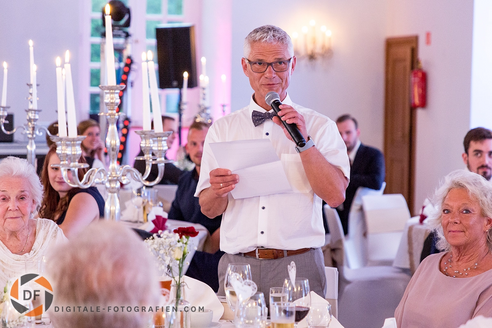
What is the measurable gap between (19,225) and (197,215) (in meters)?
2.14

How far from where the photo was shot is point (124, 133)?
822 cm

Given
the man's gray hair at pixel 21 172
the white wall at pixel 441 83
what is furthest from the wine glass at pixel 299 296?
the white wall at pixel 441 83

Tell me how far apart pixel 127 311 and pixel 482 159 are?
141 inches

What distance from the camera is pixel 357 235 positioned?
6.29 meters

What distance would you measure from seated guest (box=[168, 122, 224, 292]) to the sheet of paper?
5.07 ft

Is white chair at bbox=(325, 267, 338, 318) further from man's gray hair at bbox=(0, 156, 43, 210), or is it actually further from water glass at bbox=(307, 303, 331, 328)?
man's gray hair at bbox=(0, 156, 43, 210)

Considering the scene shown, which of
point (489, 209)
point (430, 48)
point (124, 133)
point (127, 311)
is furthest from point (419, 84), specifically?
point (127, 311)

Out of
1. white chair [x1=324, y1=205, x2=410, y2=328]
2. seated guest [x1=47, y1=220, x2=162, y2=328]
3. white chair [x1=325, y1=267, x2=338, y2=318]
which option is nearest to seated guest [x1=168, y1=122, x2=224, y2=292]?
white chair [x1=324, y1=205, x2=410, y2=328]

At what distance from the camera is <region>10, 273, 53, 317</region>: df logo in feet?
6.31

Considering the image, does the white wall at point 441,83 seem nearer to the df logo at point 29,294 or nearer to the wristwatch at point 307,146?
the wristwatch at point 307,146


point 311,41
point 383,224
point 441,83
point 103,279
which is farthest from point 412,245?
point 311,41

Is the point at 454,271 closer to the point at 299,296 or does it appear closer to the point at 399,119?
the point at 299,296

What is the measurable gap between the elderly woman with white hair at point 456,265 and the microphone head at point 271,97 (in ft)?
2.82

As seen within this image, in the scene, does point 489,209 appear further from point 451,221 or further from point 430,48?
point 430,48
